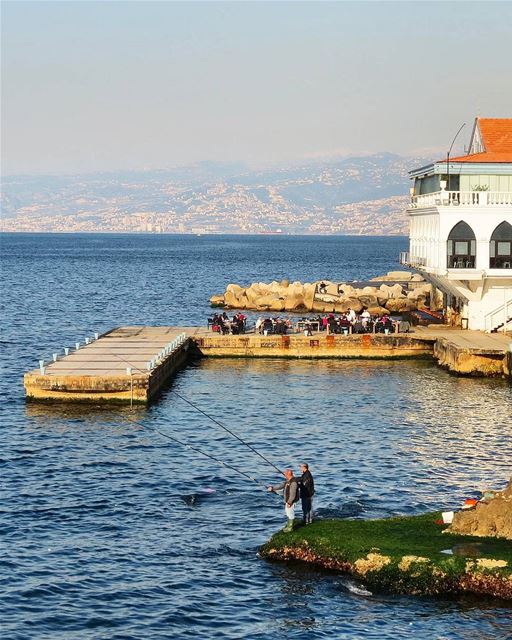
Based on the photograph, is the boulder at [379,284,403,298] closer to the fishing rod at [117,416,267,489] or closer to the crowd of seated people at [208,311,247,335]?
the crowd of seated people at [208,311,247,335]

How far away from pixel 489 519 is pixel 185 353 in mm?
37164

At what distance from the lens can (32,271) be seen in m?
195

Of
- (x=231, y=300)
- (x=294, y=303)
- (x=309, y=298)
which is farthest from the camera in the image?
(x=231, y=300)

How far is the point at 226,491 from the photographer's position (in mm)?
36375

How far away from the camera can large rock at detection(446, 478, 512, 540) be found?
28359mm

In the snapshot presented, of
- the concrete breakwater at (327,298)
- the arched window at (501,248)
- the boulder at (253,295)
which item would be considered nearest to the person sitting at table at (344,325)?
the arched window at (501,248)

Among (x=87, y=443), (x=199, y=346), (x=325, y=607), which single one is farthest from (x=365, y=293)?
(x=325, y=607)

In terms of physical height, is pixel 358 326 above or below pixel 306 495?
above

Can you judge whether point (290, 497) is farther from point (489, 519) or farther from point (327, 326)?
point (327, 326)

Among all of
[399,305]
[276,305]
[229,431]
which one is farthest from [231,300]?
[229,431]

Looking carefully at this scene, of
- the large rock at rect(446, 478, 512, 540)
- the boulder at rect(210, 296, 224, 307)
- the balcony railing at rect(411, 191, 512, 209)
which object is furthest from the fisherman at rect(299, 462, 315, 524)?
the boulder at rect(210, 296, 224, 307)

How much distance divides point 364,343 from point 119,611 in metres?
39.8

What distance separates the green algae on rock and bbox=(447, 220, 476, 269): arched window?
3634 centimetres

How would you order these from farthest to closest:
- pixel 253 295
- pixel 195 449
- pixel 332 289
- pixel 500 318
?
pixel 332 289 → pixel 253 295 → pixel 500 318 → pixel 195 449
